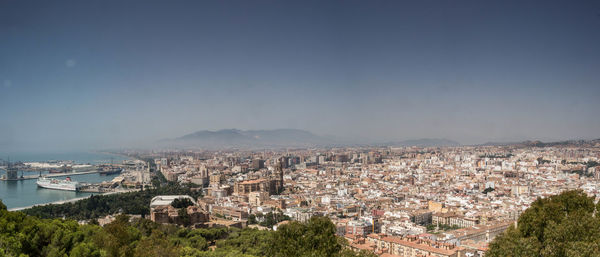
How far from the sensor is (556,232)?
4.43 m

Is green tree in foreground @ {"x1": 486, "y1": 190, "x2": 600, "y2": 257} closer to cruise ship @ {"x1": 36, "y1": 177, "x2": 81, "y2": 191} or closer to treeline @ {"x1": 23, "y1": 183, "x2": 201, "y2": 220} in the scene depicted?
treeline @ {"x1": 23, "y1": 183, "x2": 201, "y2": 220}

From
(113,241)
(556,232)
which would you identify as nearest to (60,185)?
(113,241)

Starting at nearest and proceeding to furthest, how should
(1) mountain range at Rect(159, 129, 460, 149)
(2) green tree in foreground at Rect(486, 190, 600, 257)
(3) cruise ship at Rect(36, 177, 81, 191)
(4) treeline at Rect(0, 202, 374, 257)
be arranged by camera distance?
(2) green tree in foreground at Rect(486, 190, 600, 257), (4) treeline at Rect(0, 202, 374, 257), (3) cruise ship at Rect(36, 177, 81, 191), (1) mountain range at Rect(159, 129, 460, 149)

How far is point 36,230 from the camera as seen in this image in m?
4.49

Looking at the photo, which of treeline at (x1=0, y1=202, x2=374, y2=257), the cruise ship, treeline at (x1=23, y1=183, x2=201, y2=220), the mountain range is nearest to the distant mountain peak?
the mountain range

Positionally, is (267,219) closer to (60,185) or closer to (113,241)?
(113,241)

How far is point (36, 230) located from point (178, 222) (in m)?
6.49

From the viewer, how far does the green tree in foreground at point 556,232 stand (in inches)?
152

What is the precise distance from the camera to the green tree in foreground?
12.7 feet

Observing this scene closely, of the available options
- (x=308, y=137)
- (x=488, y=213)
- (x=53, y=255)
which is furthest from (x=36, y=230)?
(x=308, y=137)

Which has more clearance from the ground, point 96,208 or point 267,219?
point 96,208

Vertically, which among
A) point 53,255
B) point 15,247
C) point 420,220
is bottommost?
point 420,220

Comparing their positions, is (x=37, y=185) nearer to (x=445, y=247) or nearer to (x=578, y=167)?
(x=445, y=247)

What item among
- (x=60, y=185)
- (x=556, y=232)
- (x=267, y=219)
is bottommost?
(x=267, y=219)
